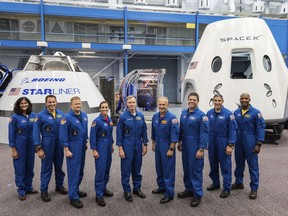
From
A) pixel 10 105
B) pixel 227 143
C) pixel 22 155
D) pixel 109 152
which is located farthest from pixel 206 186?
pixel 10 105

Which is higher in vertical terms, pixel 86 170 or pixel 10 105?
pixel 10 105

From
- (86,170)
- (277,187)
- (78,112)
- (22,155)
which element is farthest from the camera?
(86,170)

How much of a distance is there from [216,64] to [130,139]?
170 inches

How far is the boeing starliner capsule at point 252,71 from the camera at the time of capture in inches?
252

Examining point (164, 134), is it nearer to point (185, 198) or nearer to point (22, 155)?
point (185, 198)

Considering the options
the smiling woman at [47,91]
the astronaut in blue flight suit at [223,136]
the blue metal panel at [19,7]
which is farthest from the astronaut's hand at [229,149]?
the blue metal panel at [19,7]

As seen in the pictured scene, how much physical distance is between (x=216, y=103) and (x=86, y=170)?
8.90 feet

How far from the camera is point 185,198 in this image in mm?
3621

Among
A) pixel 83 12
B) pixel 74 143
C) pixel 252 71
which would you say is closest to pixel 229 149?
pixel 74 143

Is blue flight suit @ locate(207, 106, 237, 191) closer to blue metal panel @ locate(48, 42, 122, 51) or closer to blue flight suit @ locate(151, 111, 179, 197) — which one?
blue flight suit @ locate(151, 111, 179, 197)

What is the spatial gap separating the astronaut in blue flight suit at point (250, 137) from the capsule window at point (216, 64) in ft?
10.2

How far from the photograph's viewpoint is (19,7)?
46.1 feet

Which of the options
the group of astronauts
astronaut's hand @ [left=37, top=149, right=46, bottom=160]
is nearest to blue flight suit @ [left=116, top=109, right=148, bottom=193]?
the group of astronauts

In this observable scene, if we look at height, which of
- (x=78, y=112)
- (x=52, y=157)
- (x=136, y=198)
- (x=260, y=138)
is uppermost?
(x=78, y=112)
